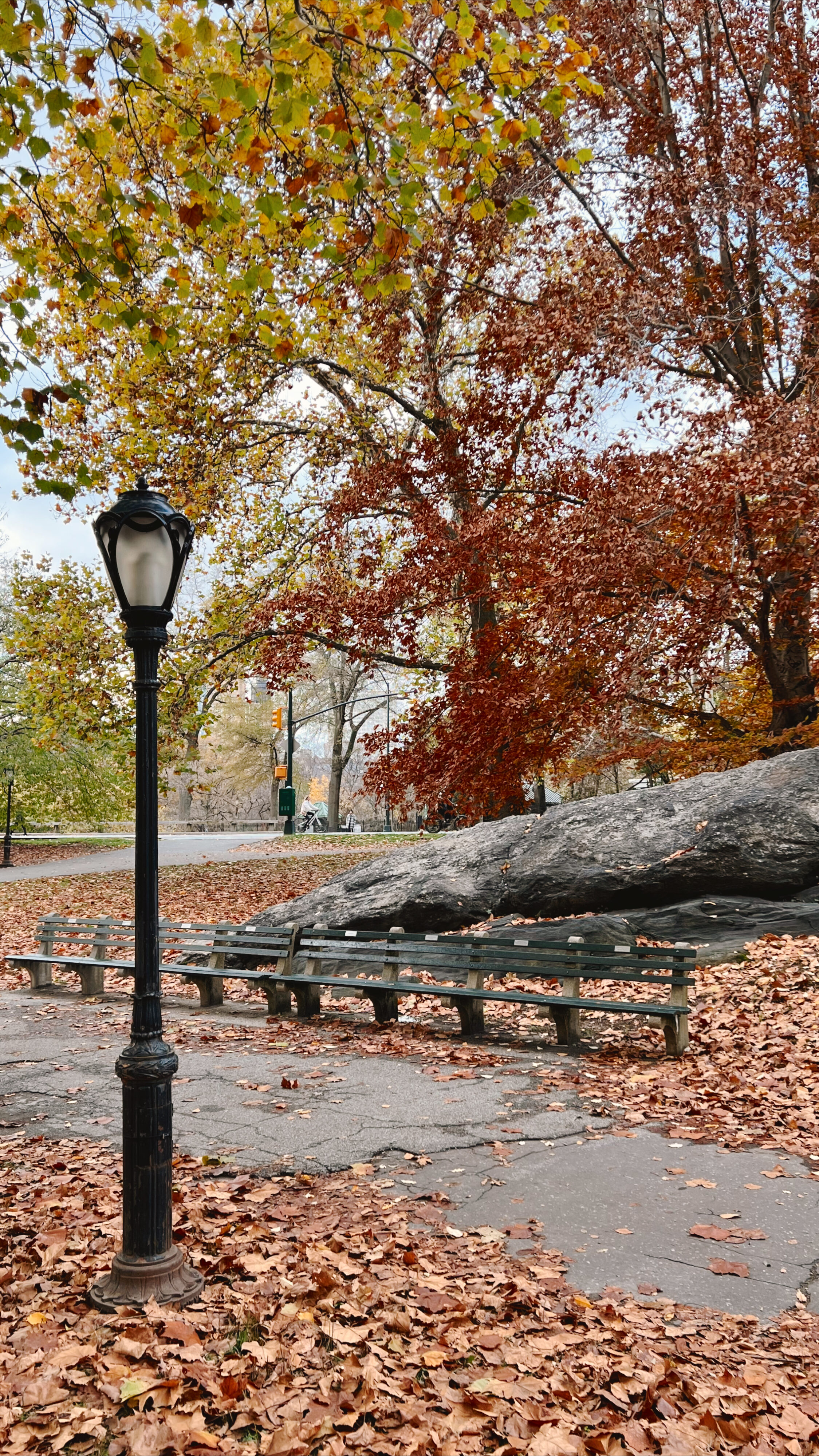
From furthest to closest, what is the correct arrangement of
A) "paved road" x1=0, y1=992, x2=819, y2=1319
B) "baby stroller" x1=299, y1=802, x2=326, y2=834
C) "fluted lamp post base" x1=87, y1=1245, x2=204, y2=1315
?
Answer: "baby stroller" x1=299, y1=802, x2=326, y2=834 < "paved road" x1=0, y1=992, x2=819, y2=1319 < "fluted lamp post base" x1=87, y1=1245, x2=204, y2=1315

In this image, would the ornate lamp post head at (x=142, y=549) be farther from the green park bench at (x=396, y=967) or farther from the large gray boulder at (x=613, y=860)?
the large gray boulder at (x=613, y=860)

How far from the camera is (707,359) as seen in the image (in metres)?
13.8

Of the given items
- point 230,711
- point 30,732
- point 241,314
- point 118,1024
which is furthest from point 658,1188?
point 230,711

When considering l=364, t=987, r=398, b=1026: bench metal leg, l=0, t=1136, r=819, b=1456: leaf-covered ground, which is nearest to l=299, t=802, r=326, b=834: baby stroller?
l=364, t=987, r=398, b=1026: bench metal leg

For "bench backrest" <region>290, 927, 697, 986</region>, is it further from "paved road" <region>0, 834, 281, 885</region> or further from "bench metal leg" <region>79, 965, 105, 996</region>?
"paved road" <region>0, 834, 281, 885</region>

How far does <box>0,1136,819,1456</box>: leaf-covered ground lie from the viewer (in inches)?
115

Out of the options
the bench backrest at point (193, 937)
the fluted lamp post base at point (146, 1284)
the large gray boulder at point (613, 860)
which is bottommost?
the fluted lamp post base at point (146, 1284)

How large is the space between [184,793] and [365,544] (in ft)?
144

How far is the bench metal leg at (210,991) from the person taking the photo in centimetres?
998

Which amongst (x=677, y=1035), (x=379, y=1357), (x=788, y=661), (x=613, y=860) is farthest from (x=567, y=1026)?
(x=788, y=661)

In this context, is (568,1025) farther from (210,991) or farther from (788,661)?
(788,661)

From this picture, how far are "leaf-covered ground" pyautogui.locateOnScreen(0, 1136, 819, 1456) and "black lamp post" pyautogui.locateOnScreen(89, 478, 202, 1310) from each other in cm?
15

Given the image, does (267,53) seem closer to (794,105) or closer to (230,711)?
(794,105)

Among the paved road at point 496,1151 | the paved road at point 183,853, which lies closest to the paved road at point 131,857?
the paved road at point 183,853
